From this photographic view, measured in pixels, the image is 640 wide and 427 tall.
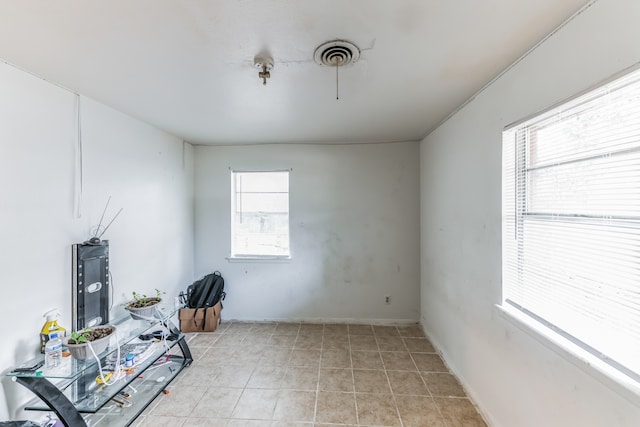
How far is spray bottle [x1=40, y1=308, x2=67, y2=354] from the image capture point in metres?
1.68

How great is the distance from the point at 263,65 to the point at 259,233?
249 centimetres

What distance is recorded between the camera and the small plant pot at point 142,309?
2.21 meters

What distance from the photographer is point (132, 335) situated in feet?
6.94

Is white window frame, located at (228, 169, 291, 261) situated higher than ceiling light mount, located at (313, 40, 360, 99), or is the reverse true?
ceiling light mount, located at (313, 40, 360, 99)

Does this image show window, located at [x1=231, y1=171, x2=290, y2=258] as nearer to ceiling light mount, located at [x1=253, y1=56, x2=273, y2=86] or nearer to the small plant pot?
the small plant pot

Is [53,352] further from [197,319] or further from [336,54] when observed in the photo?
[336,54]

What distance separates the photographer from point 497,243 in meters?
1.78

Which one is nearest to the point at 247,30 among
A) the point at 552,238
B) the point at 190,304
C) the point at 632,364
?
the point at 552,238

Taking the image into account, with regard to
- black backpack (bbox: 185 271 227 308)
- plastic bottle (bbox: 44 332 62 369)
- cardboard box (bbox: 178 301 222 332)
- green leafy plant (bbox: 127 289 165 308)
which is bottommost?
cardboard box (bbox: 178 301 222 332)

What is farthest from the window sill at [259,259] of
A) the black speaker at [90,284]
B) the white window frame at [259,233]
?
the black speaker at [90,284]

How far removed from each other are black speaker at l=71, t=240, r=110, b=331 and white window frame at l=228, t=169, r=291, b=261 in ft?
5.18

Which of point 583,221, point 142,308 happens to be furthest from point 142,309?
Answer: point 583,221

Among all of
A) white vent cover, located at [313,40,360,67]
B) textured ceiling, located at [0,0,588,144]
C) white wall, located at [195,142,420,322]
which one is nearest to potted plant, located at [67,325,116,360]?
textured ceiling, located at [0,0,588,144]

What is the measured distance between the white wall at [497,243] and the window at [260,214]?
188cm
